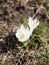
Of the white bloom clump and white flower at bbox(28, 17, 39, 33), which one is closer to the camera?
the white bloom clump

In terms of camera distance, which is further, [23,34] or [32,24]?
[32,24]

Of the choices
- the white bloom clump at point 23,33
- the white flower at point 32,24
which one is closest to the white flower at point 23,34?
the white bloom clump at point 23,33

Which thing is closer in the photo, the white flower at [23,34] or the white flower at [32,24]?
the white flower at [23,34]

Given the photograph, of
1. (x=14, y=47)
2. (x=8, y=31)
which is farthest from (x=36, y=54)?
(x=8, y=31)

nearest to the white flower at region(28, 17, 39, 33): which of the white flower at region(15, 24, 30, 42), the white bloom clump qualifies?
the white bloom clump

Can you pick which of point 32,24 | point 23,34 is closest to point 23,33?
point 23,34

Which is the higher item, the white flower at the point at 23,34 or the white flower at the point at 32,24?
the white flower at the point at 32,24

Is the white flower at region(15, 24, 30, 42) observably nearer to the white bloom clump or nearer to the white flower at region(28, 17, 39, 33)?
the white bloom clump

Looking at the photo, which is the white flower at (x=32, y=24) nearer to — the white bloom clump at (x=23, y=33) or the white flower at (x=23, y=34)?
the white bloom clump at (x=23, y=33)

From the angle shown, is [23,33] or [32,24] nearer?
[23,33]

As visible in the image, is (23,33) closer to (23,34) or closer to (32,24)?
(23,34)
